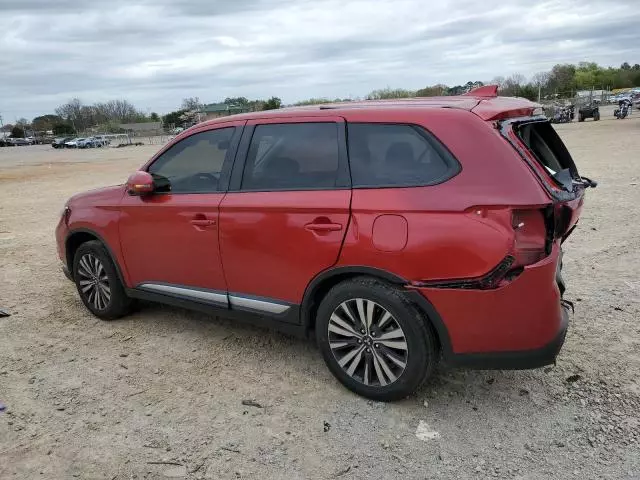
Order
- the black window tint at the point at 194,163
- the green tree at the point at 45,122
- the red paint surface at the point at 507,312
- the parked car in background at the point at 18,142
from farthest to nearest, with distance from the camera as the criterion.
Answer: the green tree at the point at 45,122 → the parked car in background at the point at 18,142 → the black window tint at the point at 194,163 → the red paint surface at the point at 507,312

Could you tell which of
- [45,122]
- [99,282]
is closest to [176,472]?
[99,282]

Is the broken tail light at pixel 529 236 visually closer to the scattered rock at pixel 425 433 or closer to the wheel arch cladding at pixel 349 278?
the wheel arch cladding at pixel 349 278

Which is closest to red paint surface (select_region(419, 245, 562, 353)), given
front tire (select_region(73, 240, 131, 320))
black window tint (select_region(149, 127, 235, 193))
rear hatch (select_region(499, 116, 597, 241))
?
rear hatch (select_region(499, 116, 597, 241))

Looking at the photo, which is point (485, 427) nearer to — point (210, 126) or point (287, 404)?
point (287, 404)

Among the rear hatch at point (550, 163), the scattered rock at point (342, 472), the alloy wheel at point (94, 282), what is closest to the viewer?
the scattered rock at point (342, 472)

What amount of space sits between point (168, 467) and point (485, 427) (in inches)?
69.0

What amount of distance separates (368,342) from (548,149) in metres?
1.88

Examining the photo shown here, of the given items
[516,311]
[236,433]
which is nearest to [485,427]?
[516,311]

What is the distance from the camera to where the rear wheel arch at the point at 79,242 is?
4.68m

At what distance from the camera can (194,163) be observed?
4.20 metres

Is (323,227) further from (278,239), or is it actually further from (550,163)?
(550,163)

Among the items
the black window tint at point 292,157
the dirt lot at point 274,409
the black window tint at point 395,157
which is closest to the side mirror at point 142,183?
the black window tint at point 292,157

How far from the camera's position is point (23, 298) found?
5660 mm

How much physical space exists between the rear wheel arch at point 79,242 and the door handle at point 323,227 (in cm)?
211
